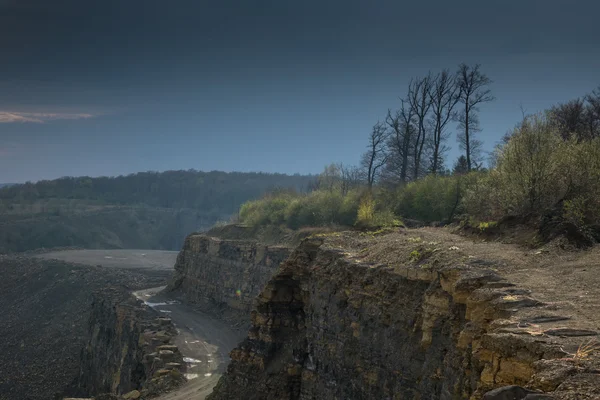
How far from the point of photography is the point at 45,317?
64.4 meters

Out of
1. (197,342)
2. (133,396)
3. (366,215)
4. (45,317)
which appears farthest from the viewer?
(45,317)

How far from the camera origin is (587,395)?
7297 millimetres

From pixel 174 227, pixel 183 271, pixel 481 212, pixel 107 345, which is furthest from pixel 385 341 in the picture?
pixel 174 227

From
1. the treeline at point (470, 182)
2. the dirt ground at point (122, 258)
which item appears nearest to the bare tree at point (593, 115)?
the treeline at point (470, 182)

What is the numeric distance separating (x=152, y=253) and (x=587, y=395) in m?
108

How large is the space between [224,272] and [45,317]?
2370 centimetres

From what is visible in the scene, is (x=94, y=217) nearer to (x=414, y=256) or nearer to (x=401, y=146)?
(x=401, y=146)

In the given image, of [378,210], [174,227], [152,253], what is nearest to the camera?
[378,210]

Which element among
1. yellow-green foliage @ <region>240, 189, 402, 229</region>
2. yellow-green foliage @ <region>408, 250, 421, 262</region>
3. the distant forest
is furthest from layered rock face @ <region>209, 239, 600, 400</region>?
the distant forest

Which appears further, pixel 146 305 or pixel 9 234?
pixel 9 234

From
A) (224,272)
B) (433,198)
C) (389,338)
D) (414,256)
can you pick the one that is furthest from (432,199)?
(389,338)

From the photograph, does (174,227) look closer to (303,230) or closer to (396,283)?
(303,230)

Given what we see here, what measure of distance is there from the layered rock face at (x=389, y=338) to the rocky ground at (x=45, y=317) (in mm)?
27911

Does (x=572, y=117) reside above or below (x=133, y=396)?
above
